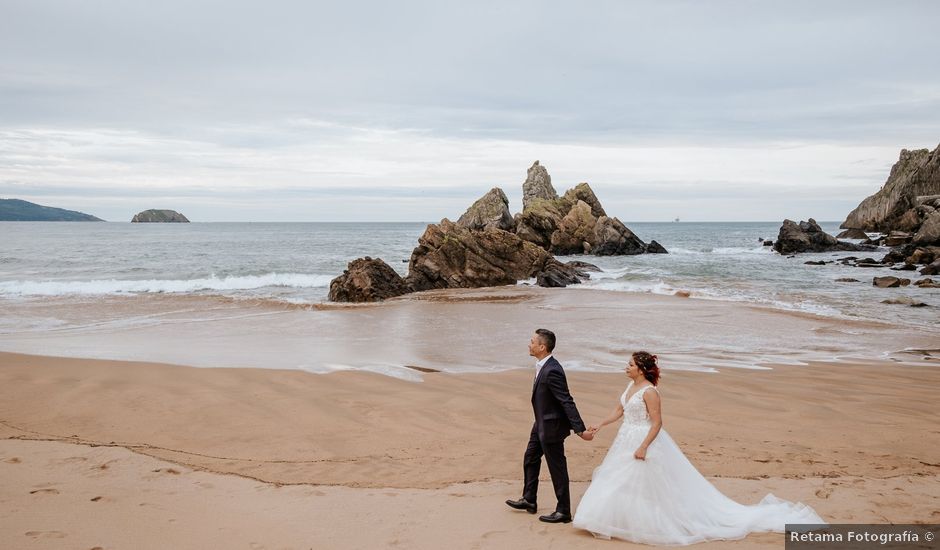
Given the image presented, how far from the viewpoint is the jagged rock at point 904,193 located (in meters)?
66.4

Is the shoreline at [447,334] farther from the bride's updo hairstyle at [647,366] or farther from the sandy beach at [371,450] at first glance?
the bride's updo hairstyle at [647,366]

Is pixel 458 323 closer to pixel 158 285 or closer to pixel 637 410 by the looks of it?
pixel 637 410

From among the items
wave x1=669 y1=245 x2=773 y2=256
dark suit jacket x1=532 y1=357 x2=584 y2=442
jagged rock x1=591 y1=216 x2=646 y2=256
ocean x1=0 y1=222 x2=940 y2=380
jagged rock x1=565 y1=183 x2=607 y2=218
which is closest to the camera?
dark suit jacket x1=532 y1=357 x2=584 y2=442

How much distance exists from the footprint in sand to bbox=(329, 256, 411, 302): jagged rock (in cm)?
2081

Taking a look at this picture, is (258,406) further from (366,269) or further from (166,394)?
(366,269)

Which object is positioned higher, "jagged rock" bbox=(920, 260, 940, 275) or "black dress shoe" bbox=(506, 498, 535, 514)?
"jagged rock" bbox=(920, 260, 940, 275)

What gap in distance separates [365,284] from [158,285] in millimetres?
12670

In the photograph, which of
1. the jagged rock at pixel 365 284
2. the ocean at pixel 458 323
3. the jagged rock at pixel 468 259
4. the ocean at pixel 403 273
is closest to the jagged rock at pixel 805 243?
the ocean at pixel 403 273

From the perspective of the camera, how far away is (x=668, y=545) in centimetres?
509

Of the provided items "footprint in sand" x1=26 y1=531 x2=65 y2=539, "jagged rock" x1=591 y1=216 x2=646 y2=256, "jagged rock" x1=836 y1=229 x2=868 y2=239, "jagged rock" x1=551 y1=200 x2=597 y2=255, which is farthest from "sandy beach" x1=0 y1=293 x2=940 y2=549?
"jagged rock" x1=836 y1=229 x2=868 y2=239

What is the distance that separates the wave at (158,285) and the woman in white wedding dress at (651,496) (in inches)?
1132

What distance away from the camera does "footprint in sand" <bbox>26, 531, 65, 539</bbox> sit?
203 inches

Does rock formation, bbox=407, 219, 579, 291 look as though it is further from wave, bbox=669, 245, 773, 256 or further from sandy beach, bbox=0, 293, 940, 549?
wave, bbox=669, 245, 773, 256

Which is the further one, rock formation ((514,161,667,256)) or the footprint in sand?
rock formation ((514,161,667,256))
